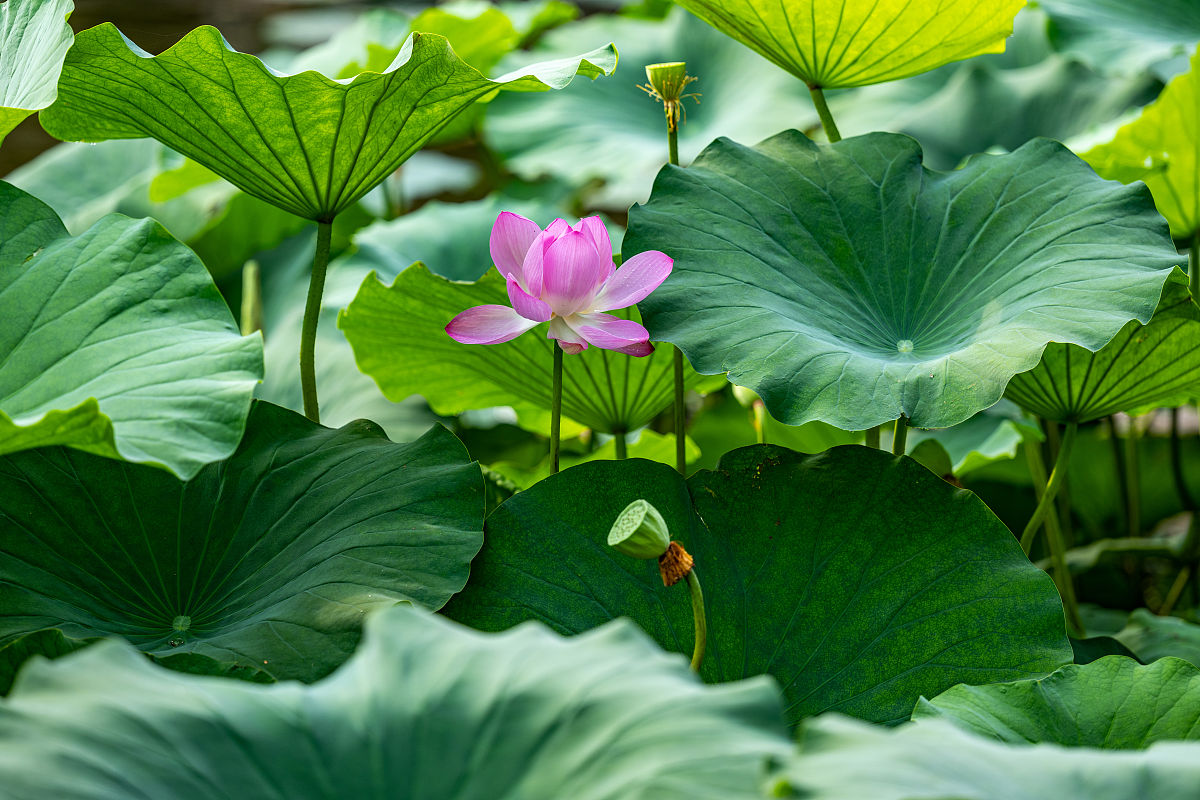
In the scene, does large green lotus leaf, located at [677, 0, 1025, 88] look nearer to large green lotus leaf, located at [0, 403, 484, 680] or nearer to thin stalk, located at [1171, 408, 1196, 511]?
large green lotus leaf, located at [0, 403, 484, 680]

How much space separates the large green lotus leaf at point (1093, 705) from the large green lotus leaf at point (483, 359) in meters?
0.43

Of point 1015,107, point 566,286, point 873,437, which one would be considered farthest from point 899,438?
point 1015,107

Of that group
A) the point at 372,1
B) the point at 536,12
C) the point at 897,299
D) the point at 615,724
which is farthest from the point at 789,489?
the point at 372,1

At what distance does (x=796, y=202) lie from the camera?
91 centimetres

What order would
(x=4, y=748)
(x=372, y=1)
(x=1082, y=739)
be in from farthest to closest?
(x=372, y=1) → (x=1082, y=739) → (x=4, y=748)

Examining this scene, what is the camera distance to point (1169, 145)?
3.75 feet

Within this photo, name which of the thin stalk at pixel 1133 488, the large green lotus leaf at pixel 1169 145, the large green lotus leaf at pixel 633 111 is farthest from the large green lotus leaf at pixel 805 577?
the large green lotus leaf at pixel 633 111

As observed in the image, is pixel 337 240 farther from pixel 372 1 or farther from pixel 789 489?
pixel 372 1

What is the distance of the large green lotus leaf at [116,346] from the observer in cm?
60

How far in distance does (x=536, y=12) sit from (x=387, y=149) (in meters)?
1.32

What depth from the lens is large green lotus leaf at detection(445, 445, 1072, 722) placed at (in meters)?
0.73

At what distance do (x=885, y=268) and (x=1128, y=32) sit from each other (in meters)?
0.99

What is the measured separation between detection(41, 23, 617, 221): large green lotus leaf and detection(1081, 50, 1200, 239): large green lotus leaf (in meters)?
0.67

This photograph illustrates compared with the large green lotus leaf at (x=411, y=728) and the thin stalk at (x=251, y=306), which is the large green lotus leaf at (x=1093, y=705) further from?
the thin stalk at (x=251, y=306)
